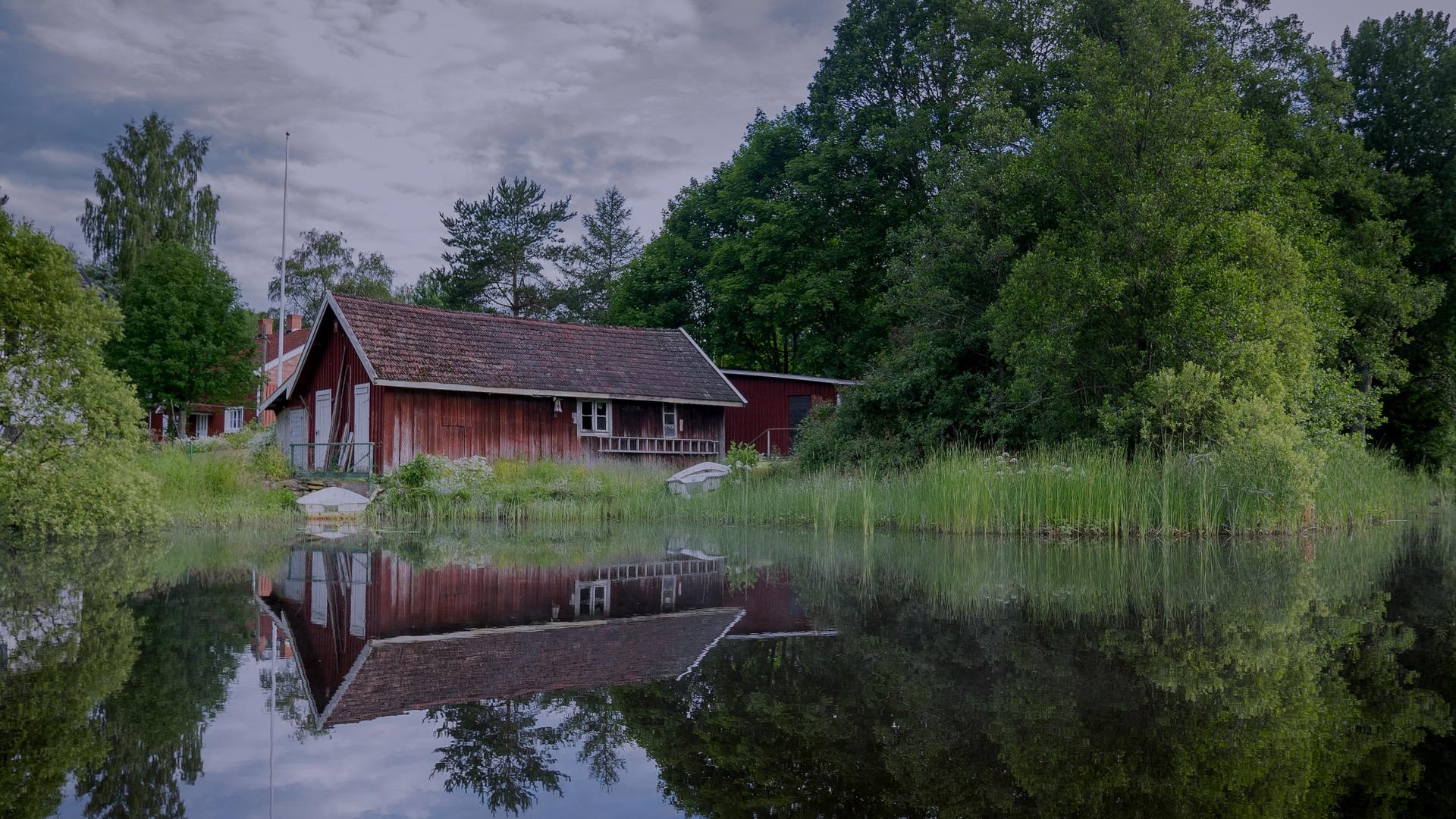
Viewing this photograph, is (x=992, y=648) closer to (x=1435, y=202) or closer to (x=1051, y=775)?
(x=1051, y=775)

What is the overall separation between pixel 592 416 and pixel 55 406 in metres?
15.1

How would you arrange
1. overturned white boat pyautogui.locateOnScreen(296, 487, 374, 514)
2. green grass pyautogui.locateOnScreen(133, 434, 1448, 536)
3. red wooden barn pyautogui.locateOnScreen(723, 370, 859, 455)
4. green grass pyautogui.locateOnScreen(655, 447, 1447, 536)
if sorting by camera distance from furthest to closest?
red wooden barn pyautogui.locateOnScreen(723, 370, 859, 455) → overturned white boat pyautogui.locateOnScreen(296, 487, 374, 514) → green grass pyautogui.locateOnScreen(133, 434, 1448, 536) → green grass pyautogui.locateOnScreen(655, 447, 1447, 536)

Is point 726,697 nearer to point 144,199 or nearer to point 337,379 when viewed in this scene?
point 337,379

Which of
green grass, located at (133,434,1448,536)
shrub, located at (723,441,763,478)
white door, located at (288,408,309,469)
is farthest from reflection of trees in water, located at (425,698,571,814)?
white door, located at (288,408,309,469)

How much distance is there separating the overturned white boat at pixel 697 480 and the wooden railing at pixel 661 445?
590 centimetres

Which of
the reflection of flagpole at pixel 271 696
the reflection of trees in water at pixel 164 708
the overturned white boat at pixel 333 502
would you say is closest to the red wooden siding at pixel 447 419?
the overturned white boat at pixel 333 502

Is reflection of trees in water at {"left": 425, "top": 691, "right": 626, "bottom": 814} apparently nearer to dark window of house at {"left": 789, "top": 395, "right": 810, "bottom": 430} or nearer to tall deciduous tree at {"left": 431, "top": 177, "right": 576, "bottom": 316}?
dark window of house at {"left": 789, "top": 395, "right": 810, "bottom": 430}

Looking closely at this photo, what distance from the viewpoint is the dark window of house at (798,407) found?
3147 cm

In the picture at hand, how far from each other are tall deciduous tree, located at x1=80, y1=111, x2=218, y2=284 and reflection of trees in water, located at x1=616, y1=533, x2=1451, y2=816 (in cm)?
4028

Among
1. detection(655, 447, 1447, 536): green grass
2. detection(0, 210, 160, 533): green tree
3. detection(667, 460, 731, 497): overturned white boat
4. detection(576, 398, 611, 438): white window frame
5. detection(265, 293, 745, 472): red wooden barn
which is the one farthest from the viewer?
detection(576, 398, 611, 438): white window frame

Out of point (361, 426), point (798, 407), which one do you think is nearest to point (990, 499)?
point (361, 426)

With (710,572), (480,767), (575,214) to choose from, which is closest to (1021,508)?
(710,572)

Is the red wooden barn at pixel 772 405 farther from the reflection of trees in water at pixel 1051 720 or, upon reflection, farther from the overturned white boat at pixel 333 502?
the reflection of trees in water at pixel 1051 720

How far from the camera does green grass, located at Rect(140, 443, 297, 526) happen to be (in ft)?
43.2
